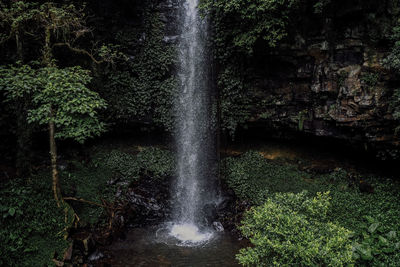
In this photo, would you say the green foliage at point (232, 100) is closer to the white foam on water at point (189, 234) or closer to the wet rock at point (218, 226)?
the wet rock at point (218, 226)

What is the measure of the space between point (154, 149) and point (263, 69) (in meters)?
6.03

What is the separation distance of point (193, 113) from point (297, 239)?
6.87 m

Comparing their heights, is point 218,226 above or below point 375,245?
below

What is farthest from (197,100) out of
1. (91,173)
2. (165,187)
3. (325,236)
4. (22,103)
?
(325,236)

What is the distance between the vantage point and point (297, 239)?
5.07m

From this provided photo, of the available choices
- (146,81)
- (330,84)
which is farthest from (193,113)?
(330,84)

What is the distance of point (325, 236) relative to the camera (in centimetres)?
520

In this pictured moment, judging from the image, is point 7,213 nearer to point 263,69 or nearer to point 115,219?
point 115,219

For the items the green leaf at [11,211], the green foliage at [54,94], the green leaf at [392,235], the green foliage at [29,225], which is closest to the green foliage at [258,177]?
the green leaf at [392,235]

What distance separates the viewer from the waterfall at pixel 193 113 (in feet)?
33.9

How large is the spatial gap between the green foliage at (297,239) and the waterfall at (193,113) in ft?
15.0

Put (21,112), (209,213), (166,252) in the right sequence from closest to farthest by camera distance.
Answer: (166,252) → (21,112) → (209,213)

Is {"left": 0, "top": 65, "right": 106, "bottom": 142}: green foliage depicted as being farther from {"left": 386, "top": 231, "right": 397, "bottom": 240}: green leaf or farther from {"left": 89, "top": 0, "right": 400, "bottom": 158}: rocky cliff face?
{"left": 386, "top": 231, "right": 397, "bottom": 240}: green leaf

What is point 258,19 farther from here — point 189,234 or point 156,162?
point 189,234
